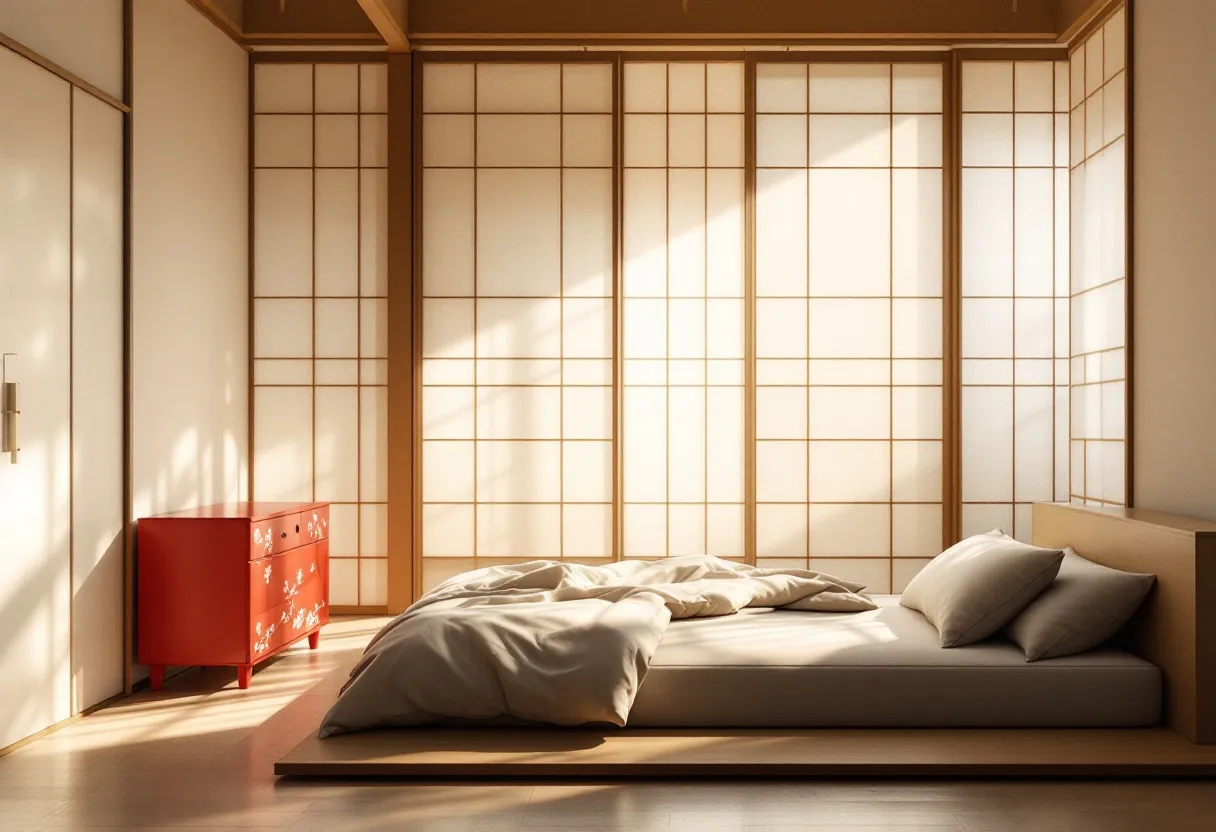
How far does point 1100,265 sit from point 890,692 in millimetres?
2669

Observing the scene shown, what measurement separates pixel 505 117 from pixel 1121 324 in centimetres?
313

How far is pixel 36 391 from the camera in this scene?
3350 mm

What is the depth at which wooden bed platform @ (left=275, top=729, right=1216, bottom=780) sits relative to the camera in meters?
2.76

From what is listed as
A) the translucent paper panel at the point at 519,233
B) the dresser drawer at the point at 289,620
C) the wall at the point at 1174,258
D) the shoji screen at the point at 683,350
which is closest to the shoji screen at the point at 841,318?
the shoji screen at the point at 683,350

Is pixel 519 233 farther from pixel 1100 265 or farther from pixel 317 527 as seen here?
pixel 1100 265

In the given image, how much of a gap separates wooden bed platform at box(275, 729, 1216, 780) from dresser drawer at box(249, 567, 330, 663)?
1108 mm

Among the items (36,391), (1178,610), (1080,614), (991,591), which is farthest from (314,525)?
(1178,610)

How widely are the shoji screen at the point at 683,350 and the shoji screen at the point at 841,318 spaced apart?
0.52 ft

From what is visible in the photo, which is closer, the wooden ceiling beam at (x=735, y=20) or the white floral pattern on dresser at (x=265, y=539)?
the white floral pattern on dresser at (x=265, y=539)

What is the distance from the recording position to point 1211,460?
3508 mm

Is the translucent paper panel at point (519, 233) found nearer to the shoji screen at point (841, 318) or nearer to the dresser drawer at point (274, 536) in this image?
the shoji screen at point (841, 318)

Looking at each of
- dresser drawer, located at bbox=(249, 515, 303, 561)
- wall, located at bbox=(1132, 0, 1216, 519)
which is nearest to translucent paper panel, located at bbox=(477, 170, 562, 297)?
dresser drawer, located at bbox=(249, 515, 303, 561)

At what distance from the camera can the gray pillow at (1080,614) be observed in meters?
3.09

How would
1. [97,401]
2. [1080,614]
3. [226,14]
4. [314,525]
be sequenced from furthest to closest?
1. [226,14]
2. [314,525]
3. [97,401]
4. [1080,614]
